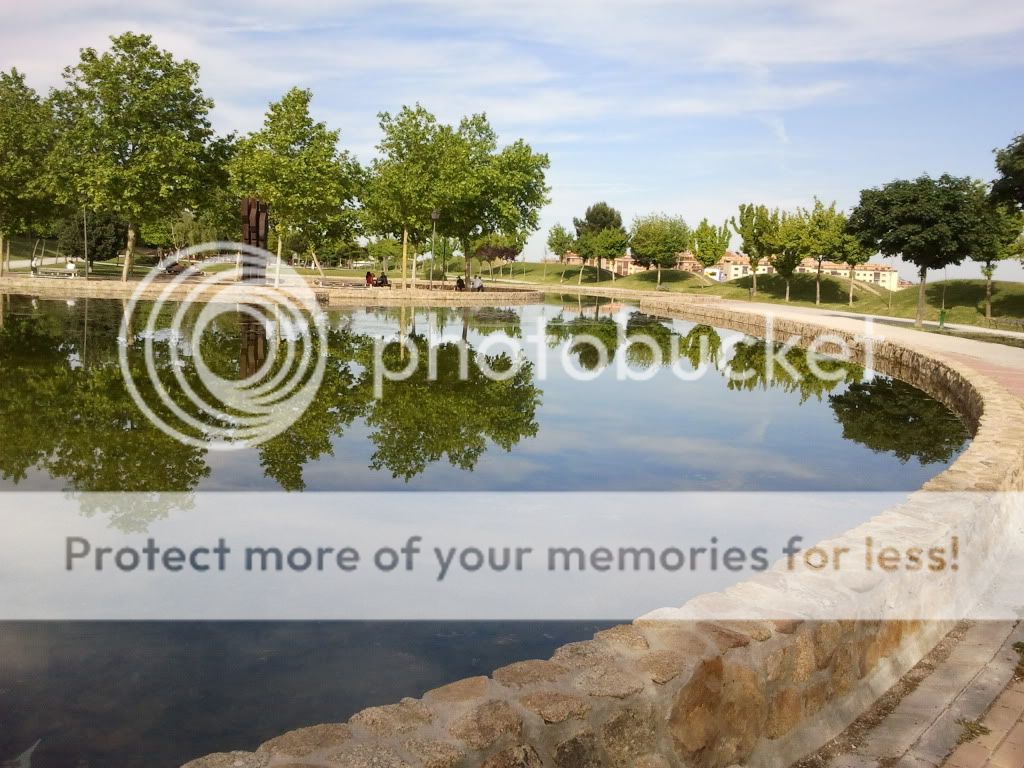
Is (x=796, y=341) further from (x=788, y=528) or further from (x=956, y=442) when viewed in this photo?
A: (x=788, y=528)

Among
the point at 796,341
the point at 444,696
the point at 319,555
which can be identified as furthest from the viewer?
the point at 796,341

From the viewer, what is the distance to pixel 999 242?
38.1m

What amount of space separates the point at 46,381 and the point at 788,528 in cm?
1059

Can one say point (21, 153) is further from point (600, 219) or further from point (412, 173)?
point (600, 219)

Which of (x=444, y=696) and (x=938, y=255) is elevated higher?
(x=938, y=255)

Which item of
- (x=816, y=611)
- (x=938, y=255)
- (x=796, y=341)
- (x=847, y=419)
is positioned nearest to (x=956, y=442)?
(x=847, y=419)

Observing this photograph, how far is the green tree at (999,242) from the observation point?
3064 centimetres

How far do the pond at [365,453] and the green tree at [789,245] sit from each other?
95.2 feet

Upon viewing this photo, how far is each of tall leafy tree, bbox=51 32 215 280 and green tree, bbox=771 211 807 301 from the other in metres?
33.4

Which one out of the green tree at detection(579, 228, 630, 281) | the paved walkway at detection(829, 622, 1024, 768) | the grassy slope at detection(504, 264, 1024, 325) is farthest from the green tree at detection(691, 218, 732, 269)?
the paved walkway at detection(829, 622, 1024, 768)

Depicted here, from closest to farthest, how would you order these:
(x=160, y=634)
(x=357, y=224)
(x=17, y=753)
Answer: (x=17, y=753), (x=160, y=634), (x=357, y=224)

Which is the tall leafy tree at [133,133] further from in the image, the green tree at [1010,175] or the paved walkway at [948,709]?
the paved walkway at [948,709]

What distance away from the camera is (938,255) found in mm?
30219

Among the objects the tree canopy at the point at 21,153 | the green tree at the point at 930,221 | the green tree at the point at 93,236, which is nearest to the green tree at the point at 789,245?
the green tree at the point at 930,221
